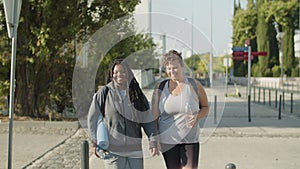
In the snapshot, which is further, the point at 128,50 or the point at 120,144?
the point at 128,50

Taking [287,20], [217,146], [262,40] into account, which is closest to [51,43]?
[217,146]

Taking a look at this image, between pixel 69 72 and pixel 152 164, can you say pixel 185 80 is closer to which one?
pixel 152 164

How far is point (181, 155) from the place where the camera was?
4.34 meters

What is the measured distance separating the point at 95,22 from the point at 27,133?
3672 mm

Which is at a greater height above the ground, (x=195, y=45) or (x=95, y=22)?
(x=95, y=22)

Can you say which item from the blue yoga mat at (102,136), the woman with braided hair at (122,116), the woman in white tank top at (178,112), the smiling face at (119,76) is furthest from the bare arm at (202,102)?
the blue yoga mat at (102,136)

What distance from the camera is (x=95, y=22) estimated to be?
12.3 meters

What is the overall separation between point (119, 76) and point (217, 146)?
5.60 meters

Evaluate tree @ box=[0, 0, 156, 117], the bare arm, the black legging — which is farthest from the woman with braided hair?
tree @ box=[0, 0, 156, 117]

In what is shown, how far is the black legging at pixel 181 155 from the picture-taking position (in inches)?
168

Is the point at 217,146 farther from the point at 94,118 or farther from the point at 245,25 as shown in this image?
the point at 245,25

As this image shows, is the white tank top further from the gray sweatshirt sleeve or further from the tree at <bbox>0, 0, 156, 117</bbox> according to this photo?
the tree at <bbox>0, 0, 156, 117</bbox>

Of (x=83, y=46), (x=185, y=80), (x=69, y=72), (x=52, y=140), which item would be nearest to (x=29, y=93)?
(x=69, y=72)

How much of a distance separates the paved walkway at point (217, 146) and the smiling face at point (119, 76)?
225 cm
